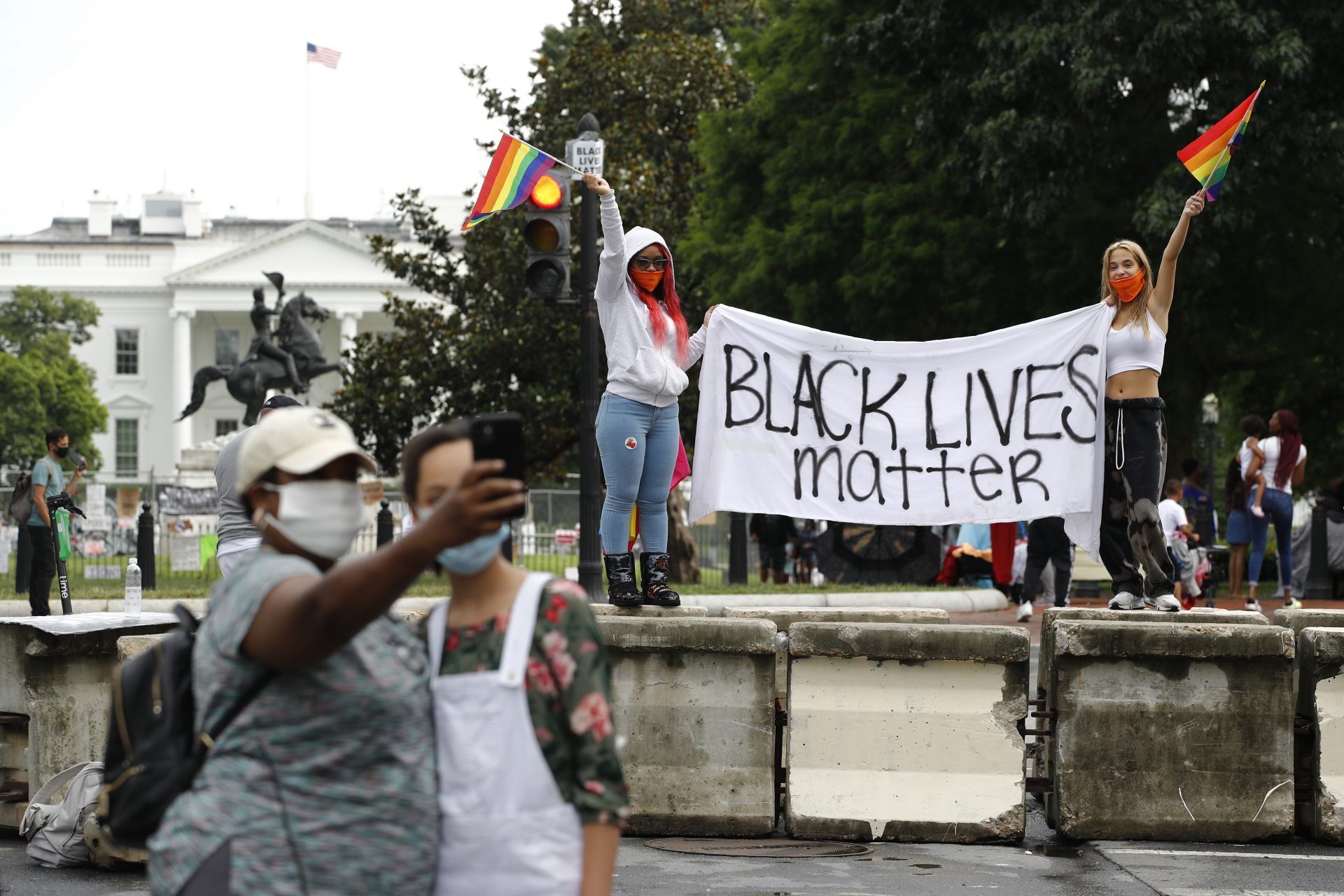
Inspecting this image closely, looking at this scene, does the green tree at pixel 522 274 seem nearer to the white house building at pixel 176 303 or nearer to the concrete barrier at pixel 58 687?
the concrete barrier at pixel 58 687

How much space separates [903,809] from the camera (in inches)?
271

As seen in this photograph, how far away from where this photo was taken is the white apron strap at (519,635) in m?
2.85

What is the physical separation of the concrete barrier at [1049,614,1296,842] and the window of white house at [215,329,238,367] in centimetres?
8816

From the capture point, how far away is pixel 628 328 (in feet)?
23.7

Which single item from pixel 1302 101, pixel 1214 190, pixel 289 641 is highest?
pixel 1302 101

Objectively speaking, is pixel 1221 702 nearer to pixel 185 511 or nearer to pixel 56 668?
pixel 56 668

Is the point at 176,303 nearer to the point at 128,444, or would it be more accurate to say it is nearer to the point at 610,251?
the point at 128,444

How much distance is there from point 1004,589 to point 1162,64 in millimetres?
6782

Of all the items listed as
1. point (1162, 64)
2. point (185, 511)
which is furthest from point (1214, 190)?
point (185, 511)

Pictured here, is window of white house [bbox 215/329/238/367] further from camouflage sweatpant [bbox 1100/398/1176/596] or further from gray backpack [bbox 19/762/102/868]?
gray backpack [bbox 19/762/102/868]

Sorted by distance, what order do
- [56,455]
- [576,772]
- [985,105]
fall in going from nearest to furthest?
[576,772] → [56,455] → [985,105]

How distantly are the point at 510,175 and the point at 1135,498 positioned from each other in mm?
3564

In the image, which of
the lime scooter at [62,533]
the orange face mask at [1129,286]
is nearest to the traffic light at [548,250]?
the orange face mask at [1129,286]

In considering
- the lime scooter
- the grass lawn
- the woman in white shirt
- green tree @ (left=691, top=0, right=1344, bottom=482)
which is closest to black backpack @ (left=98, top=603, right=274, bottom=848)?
the grass lawn
